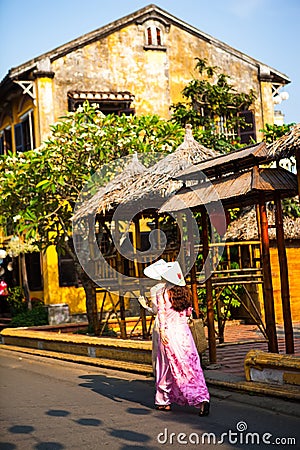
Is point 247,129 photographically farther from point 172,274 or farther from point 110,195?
point 172,274

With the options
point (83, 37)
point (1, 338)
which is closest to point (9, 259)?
point (1, 338)

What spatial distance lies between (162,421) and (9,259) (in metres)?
17.6

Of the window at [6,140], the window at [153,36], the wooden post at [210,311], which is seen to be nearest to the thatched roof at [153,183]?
the wooden post at [210,311]

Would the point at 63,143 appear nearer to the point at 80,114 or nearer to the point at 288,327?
the point at 80,114

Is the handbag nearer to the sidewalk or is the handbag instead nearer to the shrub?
the sidewalk

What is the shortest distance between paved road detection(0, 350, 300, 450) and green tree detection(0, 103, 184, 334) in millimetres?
5987

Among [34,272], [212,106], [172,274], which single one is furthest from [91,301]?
[212,106]

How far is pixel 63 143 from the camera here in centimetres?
1653

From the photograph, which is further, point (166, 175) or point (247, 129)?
point (247, 129)

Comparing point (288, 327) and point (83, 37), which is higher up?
point (83, 37)

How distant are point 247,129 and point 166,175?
475 inches

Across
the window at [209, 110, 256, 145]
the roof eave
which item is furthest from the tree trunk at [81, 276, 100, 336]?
the roof eave

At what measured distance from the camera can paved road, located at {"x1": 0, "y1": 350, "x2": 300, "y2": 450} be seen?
21.9ft

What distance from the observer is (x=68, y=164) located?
16266 mm
